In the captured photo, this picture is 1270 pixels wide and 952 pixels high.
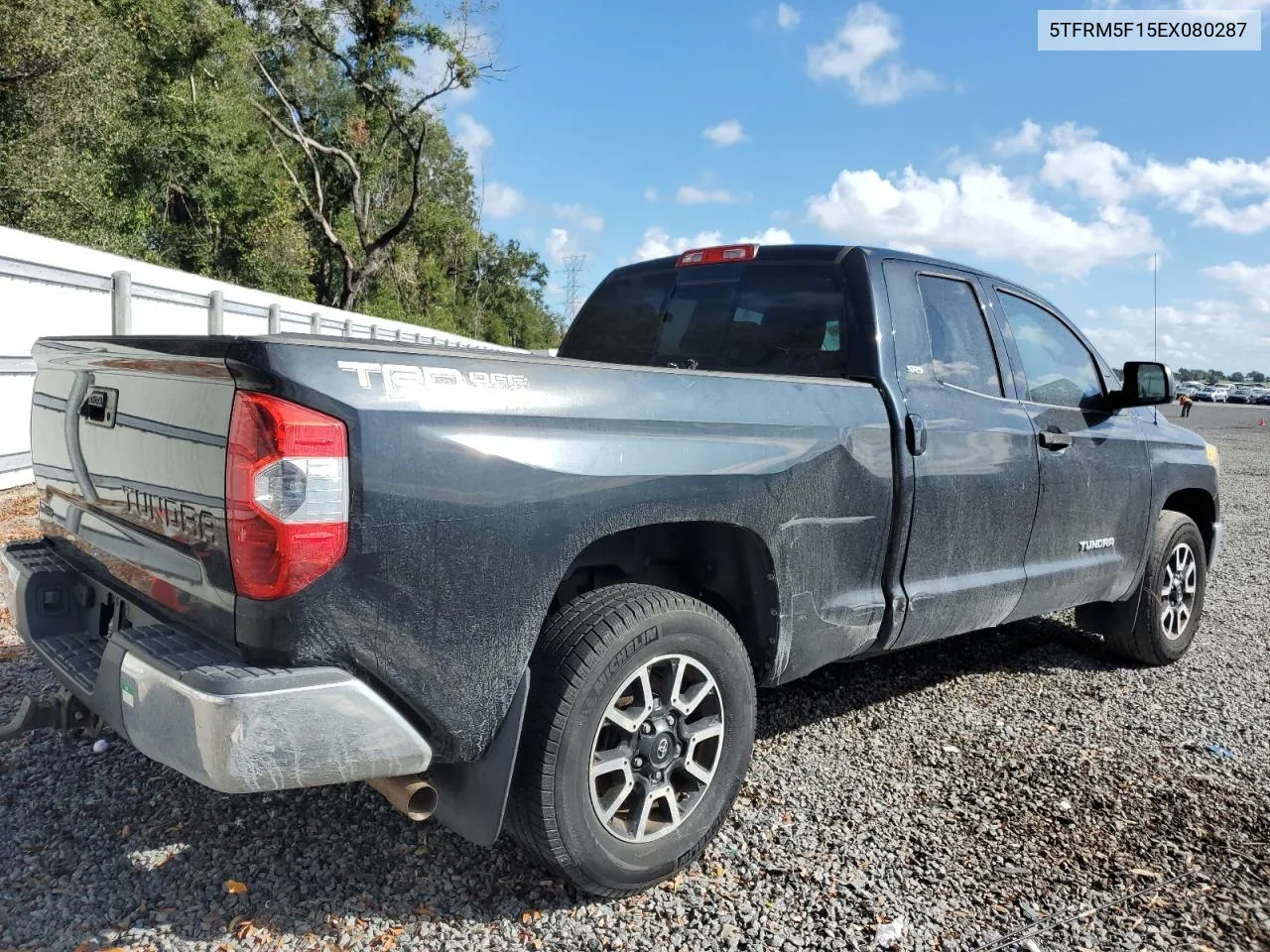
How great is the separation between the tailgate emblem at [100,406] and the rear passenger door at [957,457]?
101 inches

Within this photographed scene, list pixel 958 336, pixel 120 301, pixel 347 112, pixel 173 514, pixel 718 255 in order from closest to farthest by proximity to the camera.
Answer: pixel 173 514 → pixel 958 336 → pixel 718 255 → pixel 120 301 → pixel 347 112

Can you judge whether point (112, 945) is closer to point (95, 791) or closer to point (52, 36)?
point (95, 791)

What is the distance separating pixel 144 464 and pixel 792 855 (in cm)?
221

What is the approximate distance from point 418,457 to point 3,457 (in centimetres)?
775

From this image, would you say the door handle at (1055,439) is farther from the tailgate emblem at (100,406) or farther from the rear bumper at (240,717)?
the tailgate emblem at (100,406)

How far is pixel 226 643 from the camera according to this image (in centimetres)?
219

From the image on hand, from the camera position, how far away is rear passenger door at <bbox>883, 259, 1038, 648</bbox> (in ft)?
11.6

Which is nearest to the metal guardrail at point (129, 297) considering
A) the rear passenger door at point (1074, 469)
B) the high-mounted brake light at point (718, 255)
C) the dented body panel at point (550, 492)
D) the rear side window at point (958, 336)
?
the high-mounted brake light at point (718, 255)

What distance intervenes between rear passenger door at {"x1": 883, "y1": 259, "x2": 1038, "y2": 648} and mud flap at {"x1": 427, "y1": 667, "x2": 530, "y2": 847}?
1732mm

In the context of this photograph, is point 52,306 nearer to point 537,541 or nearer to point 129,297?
point 129,297

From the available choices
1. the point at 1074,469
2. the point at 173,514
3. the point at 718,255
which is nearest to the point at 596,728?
the point at 173,514

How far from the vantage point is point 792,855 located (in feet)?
9.78

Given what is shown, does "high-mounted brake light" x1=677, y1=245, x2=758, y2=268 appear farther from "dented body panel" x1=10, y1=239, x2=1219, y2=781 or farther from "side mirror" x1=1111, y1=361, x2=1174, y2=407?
"side mirror" x1=1111, y1=361, x2=1174, y2=407

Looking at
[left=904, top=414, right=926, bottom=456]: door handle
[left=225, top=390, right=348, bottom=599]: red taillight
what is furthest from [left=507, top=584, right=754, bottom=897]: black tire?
[left=904, top=414, right=926, bottom=456]: door handle
